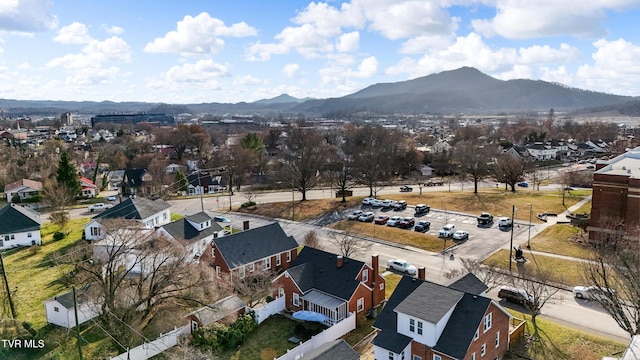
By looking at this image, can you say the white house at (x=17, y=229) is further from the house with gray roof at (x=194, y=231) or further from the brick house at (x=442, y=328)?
the brick house at (x=442, y=328)

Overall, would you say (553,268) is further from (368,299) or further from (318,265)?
(318,265)

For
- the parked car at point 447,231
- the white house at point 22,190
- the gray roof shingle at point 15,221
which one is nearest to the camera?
the gray roof shingle at point 15,221

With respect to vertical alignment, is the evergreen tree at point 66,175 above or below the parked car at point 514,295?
above

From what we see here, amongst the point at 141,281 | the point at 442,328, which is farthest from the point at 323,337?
the point at 141,281

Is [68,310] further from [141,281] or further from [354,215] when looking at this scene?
[354,215]

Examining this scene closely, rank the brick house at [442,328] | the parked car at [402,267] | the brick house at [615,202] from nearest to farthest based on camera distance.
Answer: the brick house at [442,328]
the parked car at [402,267]
the brick house at [615,202]

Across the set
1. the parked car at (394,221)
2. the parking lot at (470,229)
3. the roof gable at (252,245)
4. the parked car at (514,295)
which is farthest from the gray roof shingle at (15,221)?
the parked car at (514,295)

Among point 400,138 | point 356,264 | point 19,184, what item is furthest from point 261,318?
point 400,138
